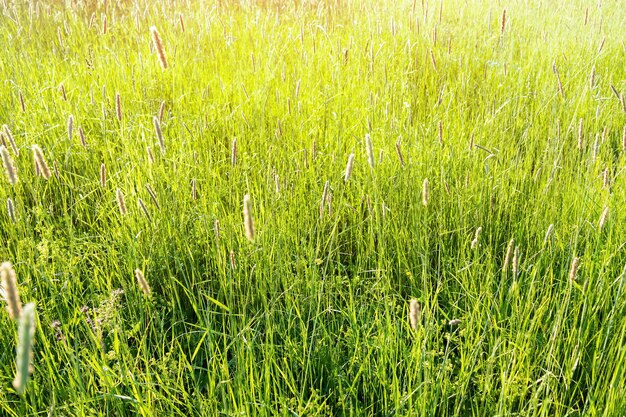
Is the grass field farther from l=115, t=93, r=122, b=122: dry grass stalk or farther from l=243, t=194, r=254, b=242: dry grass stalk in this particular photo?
l=243, t=194, r=254, b=242: dry grass stalk

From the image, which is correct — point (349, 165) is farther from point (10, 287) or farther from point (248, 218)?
point (10, 287)

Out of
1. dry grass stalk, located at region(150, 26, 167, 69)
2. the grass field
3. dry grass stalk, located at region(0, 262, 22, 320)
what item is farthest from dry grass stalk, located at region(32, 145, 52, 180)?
dry grass stalk, located at region(0, 262, 22, 320)

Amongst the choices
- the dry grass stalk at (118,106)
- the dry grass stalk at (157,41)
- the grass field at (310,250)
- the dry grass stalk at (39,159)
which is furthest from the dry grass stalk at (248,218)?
the dry grass stalk at (118,106)

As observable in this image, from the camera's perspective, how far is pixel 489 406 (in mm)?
1339

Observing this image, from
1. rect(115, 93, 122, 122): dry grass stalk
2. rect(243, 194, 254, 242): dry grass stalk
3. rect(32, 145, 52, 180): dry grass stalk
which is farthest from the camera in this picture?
rect(115, 93, 122, 122): dry grass stalk

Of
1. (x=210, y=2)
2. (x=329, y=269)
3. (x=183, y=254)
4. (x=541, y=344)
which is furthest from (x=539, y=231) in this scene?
(x=210, y=2)

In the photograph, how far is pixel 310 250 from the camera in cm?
171

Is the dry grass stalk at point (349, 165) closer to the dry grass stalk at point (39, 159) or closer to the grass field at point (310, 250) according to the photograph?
the grass field at point (310, 250)

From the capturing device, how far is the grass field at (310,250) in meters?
1.35

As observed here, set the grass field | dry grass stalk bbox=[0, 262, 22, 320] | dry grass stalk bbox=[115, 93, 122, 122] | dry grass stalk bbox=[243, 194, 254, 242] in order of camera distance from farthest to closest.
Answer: dry grass stalk bbox=[115, 93, 122, 122] → the grass field → dry grass stalk bbox=[243, 194, 254, 242] → dry grass stalk bbox=[0, 262, 22, 320]

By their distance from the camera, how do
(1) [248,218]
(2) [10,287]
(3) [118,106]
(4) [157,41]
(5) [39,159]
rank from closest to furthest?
(2) [10,287] < (1) [248,218] < (5) [39,159] < (4) [157,41] < (3) [118,106]

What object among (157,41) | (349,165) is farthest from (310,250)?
(157,41)

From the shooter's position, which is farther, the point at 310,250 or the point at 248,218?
the point at 310,250

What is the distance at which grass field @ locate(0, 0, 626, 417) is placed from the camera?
1.35 meters
